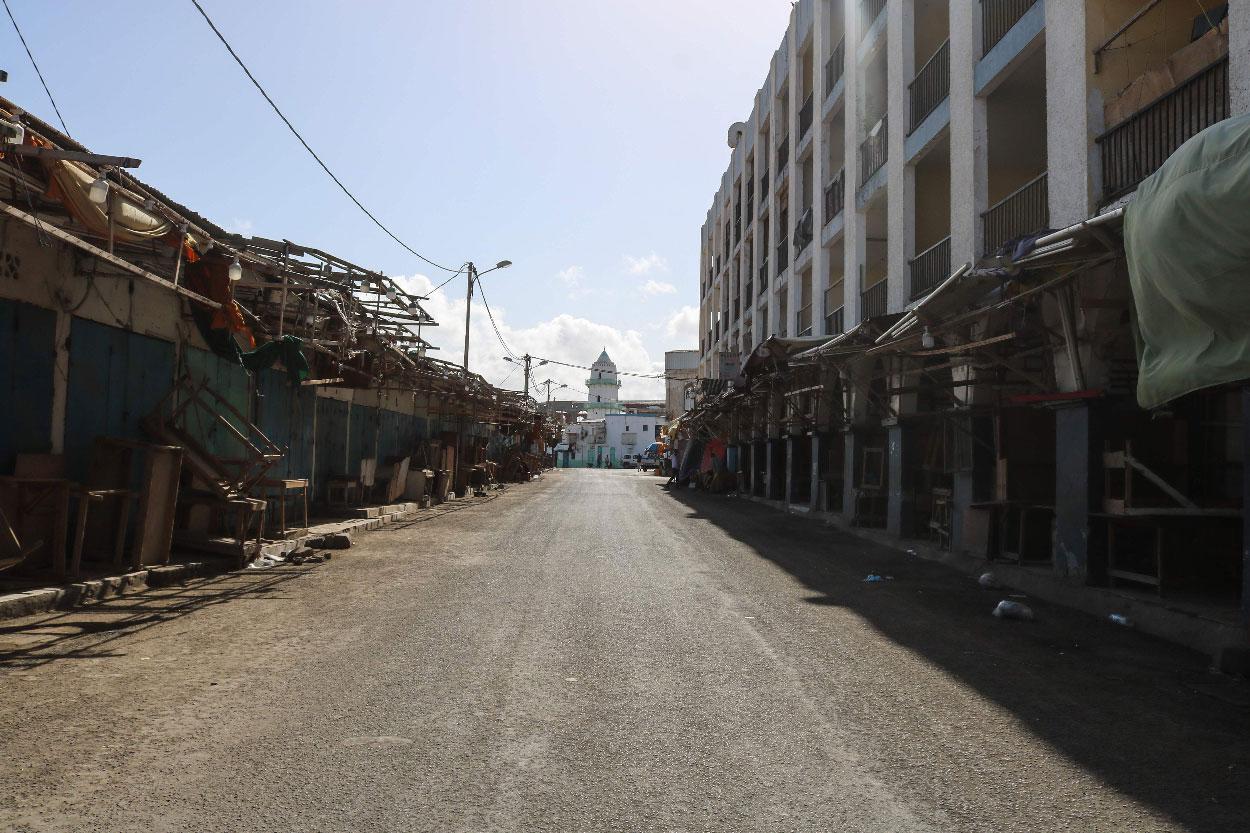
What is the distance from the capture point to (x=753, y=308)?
35750 millimetres

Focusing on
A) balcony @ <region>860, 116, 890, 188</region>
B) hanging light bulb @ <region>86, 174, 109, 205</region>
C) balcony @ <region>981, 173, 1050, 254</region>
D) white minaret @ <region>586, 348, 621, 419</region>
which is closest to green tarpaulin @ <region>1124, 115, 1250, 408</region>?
balcony @ <region>981, 173, 1050, 254</region>

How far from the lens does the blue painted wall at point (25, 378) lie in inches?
334

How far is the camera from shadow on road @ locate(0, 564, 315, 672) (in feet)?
19.9

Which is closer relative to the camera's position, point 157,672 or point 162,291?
point 157,672

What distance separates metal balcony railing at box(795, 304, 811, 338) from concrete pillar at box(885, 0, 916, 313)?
810cm

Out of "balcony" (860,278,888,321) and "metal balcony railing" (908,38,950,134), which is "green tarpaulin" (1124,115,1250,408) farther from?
"balcony" (860,278,888,321)

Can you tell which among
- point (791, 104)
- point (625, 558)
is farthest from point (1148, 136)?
point (791, 104)

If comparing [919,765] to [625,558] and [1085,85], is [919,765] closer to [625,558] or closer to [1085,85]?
[625,558]

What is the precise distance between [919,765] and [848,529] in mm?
15050

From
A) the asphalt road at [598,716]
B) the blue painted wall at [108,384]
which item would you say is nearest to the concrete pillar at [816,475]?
the asphalt road at [598,716]

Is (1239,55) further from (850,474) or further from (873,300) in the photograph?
(850,474)

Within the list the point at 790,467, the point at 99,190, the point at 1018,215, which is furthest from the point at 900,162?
the point at 99,190

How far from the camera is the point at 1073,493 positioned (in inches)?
395

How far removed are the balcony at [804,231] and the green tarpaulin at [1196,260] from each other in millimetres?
19517
